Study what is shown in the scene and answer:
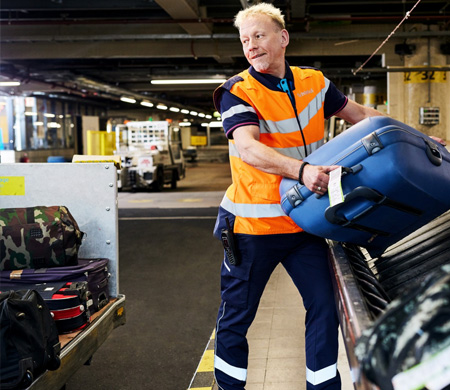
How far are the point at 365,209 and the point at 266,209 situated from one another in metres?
0.65

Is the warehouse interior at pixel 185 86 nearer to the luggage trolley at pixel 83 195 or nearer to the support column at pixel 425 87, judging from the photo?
the support column at pixel 425 87

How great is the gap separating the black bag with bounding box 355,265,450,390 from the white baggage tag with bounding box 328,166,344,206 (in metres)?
1.17

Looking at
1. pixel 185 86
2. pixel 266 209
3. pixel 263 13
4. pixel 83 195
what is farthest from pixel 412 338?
pixel 185 86

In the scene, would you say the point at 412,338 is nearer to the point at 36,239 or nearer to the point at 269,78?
the point at 269,78

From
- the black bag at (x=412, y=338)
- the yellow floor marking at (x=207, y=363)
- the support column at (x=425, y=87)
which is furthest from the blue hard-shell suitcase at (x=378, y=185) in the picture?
the support column at (x=425, y=87)

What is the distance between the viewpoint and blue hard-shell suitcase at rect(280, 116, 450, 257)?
2225 millimetres

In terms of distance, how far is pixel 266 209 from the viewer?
113 inches

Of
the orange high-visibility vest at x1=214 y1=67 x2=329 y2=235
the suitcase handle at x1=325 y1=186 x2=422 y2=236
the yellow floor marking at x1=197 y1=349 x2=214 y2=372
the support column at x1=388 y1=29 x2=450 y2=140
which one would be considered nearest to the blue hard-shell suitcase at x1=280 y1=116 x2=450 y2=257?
the suitcase handle at x1=325 y1=186 x2=422 y2=236

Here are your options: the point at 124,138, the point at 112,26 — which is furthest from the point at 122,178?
the point at 112,26

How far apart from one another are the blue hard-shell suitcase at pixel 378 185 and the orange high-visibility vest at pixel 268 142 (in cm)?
30

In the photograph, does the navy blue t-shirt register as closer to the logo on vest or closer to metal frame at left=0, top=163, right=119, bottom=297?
the logo on vest

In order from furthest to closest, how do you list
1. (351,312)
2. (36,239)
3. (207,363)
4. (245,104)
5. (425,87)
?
1. (425,87)
2. (207,363)
3. (36,239)
4. (245,104)
5. (351,312)

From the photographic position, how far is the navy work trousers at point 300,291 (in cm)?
281

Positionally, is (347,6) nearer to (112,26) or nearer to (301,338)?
(112,26)
